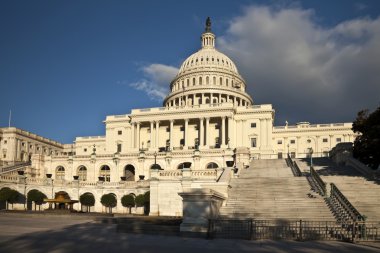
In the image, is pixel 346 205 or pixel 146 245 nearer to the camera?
→ pixel 146 245

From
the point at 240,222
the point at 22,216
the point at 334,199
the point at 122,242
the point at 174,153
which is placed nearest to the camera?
the point at 122,242

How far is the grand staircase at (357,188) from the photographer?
1009 inches

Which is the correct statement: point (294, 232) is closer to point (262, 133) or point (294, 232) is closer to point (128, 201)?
point (128, 201)

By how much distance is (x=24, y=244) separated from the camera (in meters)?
16.3

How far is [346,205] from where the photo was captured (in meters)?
23.6

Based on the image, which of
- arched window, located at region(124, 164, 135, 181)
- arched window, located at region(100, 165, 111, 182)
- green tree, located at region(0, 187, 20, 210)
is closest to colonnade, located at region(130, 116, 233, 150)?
arched window, located at region(124, 164, 135, 181)

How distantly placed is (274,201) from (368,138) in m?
17.8

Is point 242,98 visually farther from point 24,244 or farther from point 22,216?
point 24,244

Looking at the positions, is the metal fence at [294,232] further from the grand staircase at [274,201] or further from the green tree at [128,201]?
the green tree at [128,201]

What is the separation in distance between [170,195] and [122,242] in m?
25.4

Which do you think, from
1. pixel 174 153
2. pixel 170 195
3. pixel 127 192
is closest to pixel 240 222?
pixel 170 195

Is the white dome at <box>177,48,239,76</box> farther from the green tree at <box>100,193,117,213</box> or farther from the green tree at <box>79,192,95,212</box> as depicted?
the green tree at <box>100,193,117,213</box>

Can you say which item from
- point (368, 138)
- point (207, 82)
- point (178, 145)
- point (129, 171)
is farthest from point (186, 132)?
point (368, 138)

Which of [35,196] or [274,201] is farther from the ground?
[274,201]
